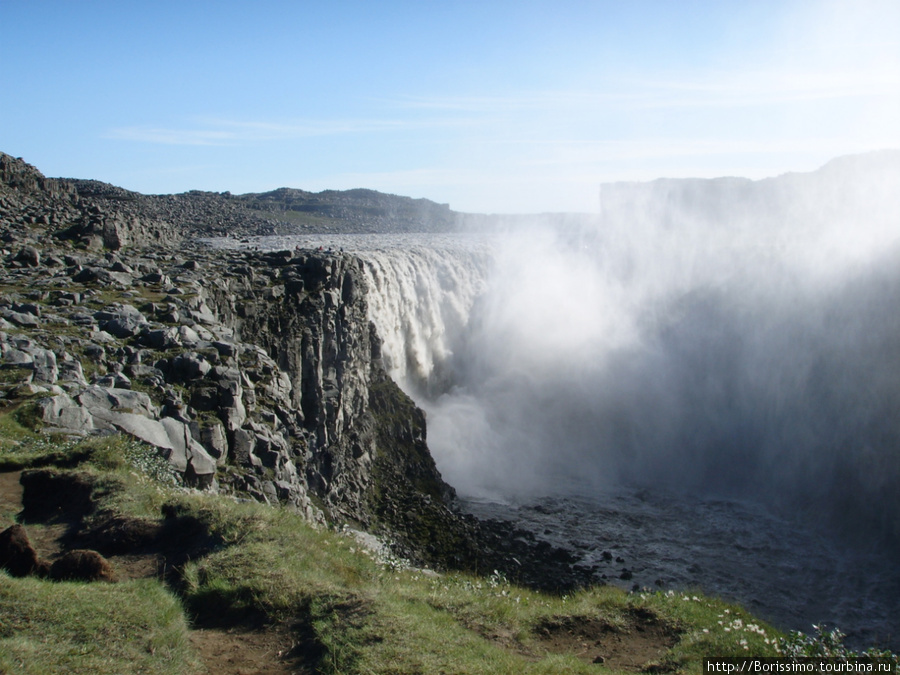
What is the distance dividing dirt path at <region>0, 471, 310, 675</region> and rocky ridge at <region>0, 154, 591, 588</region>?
418 cm

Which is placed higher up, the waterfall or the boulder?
the boulder

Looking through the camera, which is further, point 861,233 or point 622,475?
point 861,233

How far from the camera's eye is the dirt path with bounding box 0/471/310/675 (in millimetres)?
6793

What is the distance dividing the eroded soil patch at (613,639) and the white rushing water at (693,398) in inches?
782

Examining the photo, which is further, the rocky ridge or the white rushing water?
the white rushing water

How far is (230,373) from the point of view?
1703 centimetres

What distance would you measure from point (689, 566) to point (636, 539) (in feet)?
10.5

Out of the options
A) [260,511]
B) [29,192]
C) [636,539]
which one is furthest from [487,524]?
[29,192]

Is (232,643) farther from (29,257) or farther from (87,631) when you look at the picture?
(29,257)

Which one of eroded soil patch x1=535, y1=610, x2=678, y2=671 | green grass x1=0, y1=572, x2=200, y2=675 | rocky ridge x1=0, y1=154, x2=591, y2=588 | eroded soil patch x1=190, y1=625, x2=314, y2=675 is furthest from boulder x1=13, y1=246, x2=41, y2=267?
eroded soil patch x1=535, y1=610, x2=678, y2=671

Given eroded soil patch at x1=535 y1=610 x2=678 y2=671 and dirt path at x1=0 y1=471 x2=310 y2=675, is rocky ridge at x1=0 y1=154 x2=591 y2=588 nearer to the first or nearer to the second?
dirt path at x1=0 y1=471 x2=310 y2=675

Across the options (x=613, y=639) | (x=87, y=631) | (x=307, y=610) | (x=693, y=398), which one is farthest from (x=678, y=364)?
(x=87, y=631)

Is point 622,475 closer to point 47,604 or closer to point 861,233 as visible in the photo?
point 861,233

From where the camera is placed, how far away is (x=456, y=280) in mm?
55562
